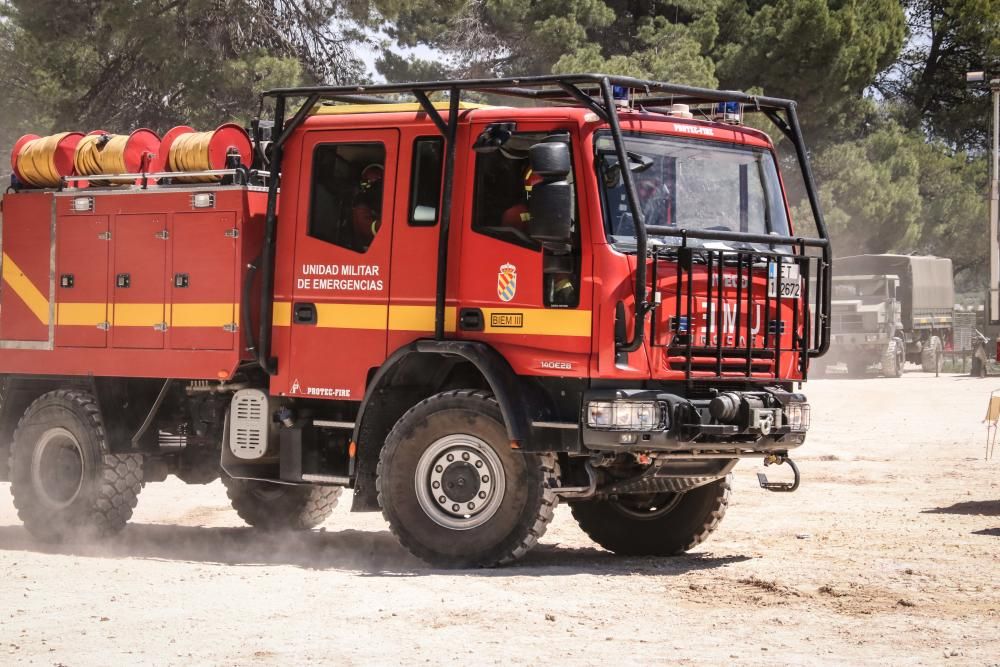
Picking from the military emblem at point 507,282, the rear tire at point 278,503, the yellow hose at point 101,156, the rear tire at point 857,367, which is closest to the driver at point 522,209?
the military emblem at point 507,282

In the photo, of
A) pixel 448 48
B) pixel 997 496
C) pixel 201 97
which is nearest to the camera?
pixel 997 496

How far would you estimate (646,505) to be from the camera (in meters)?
11.6

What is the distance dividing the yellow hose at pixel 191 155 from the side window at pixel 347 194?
110 cm

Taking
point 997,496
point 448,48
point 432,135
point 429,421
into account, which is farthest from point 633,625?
point 448,48

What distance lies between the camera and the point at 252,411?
38.1 ft

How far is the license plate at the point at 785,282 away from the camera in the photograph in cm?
1036

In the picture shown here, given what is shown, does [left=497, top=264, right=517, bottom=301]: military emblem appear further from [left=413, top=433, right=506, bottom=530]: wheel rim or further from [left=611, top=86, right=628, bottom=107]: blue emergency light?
[left=611, top=86, right=628, bottom=107]: blue emergency light

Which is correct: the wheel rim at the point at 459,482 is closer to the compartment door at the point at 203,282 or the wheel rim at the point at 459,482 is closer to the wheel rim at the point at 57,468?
the compartment door at the point at 203,282

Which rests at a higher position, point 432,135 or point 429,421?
point 432,135

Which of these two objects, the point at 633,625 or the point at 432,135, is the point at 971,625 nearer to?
the point at 633,625

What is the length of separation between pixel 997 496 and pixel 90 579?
9.53m

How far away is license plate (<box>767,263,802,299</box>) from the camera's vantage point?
10.4 meters

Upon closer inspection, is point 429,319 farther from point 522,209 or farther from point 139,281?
point 139,281

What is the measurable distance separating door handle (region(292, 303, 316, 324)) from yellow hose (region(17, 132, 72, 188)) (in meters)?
2.87
